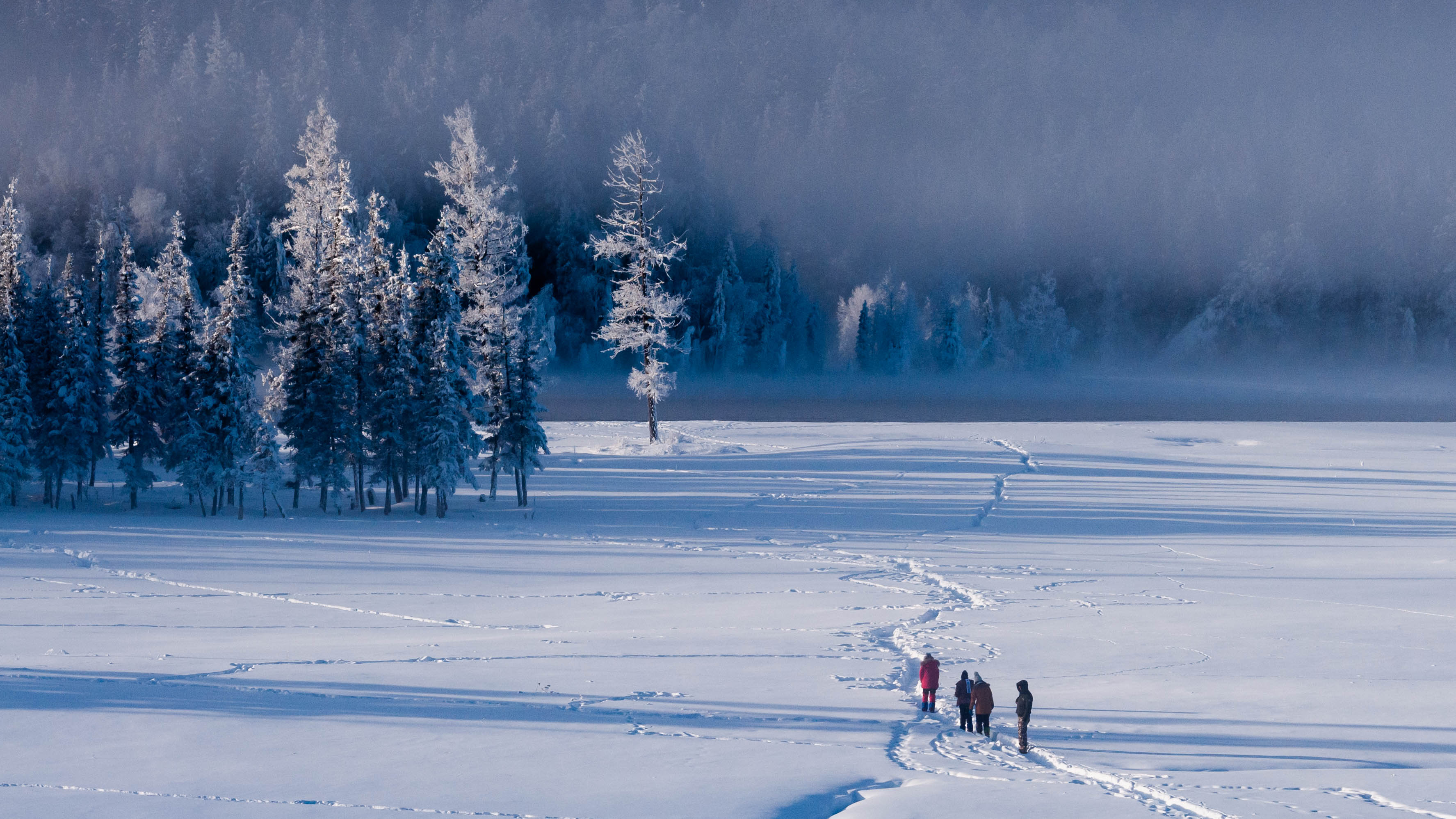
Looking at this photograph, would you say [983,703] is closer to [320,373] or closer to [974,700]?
[974,700]

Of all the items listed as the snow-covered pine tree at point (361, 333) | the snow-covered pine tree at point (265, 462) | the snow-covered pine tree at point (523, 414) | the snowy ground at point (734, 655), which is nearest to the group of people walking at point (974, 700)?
the snowy ground at point (734, 655)

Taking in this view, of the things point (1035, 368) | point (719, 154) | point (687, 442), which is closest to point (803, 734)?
point (687, 442)

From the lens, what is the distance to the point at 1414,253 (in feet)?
566

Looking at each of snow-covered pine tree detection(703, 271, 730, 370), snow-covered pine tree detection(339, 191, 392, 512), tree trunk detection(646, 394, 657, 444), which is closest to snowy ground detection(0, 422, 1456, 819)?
snow-covered pine tree detection(339, 191, 392, 512)

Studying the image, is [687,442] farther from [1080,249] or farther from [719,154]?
[1080,249]

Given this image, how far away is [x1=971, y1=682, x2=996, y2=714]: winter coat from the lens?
1535cm

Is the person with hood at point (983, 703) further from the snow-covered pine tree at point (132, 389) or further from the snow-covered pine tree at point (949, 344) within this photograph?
the snow-covered pine tree at point (949, 344)

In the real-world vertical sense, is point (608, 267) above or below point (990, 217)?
below

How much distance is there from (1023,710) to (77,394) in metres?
42.4

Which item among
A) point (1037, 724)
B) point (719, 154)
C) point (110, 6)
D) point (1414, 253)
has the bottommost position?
point (1037, 724)

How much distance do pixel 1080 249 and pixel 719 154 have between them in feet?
202

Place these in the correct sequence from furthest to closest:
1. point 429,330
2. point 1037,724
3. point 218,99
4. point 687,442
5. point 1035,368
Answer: point 1035,368
point 218,99
point 687,442
point 429,330
point 1037,724

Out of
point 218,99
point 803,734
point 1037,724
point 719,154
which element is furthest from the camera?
point 719,154

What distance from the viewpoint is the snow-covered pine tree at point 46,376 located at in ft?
145
